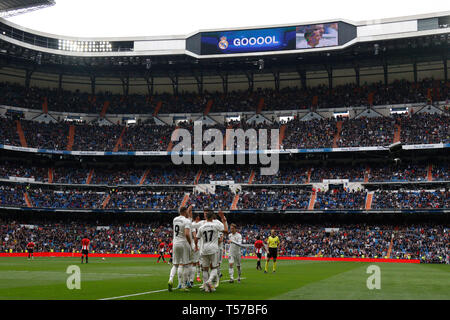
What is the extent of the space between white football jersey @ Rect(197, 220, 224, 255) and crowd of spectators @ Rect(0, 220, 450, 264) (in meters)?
37.1

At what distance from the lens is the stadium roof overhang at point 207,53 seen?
59.9m

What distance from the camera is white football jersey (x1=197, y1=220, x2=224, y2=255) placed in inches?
600

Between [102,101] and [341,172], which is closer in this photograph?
[341,172]

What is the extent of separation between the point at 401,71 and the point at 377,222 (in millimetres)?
24760

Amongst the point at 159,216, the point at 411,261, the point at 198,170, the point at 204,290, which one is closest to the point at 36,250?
the point at 159,216

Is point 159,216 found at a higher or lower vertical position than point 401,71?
lower

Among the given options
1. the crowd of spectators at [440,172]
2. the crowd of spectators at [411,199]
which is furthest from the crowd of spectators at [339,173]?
the crowd of spectators at [440,172]

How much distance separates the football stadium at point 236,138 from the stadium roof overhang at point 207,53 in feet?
0.79

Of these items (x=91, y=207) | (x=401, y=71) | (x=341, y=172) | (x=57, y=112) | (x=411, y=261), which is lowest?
(x=411, y=261)

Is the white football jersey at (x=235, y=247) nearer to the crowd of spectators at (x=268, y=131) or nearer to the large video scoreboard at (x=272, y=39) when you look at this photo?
the crowd of spectators at (x=268, y=131)

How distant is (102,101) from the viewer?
76312mm

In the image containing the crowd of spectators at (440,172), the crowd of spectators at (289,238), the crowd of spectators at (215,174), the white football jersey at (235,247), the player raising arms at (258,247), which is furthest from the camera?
the crowd of spectators at (215,174)
